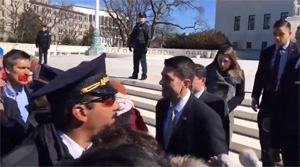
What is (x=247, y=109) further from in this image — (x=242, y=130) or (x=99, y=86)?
(x=99, y=86)

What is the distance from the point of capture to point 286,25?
3945mm

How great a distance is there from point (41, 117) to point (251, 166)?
3.36 ft

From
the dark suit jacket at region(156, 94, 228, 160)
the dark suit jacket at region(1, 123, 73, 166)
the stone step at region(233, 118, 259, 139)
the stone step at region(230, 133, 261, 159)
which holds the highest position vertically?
the dark suit jacket at region(1, 123, 73, 166)

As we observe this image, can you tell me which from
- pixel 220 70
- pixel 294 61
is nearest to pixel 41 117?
pixel 294 61

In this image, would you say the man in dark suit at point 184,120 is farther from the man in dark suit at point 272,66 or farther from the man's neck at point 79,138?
the man in dark suit at point 272,66

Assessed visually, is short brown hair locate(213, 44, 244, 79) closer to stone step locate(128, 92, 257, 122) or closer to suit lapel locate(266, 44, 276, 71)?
suit lapel locate(266, 44, 276, 71)

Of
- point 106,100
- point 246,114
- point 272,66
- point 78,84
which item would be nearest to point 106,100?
point 106,100

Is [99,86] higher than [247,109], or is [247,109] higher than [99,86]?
[99,86]

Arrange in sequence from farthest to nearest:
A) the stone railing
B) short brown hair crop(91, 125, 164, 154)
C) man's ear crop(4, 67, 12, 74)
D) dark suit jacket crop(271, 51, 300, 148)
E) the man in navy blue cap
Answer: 1. the stone railing
2. man's ear crop(4, 67, 12, 74)
3. dark suit jacket crop(271, 51, 300, 148)
4. the man in navy blue cap
5. short brown hair crop(91, 125, 164, 154)

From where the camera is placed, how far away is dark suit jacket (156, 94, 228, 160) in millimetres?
2463

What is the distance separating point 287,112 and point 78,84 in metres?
1.81

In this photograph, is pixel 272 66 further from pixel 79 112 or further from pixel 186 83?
pixel 79 112

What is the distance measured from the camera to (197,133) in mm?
2561

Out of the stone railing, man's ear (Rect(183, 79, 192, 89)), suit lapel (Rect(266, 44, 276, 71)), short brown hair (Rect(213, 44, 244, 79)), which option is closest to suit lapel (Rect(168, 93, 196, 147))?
man's ear (Rect(183, 79, 192, 89))
